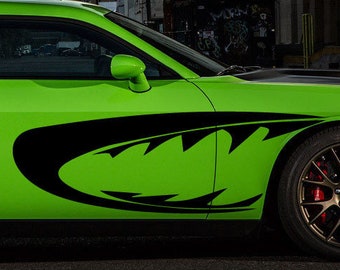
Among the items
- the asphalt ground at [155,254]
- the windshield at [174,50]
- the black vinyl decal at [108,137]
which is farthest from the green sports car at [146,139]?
the asphalt ground at [155,254]

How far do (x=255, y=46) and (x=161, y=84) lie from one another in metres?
25.8

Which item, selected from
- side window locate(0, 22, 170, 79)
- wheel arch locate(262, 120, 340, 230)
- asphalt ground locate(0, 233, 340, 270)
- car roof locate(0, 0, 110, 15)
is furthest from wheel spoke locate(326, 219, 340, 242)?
car roof locate(0, 0, 110, 15)

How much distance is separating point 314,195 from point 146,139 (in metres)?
0.95

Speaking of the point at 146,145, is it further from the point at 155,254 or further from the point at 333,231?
the point at 333,231

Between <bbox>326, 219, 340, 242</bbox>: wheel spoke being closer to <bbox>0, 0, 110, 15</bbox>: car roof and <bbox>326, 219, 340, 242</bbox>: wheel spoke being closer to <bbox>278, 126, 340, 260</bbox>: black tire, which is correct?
<bbox>278, 126, 340, 260</bbox>: black tire

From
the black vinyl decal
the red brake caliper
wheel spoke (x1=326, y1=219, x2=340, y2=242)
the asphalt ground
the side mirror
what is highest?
the side mirror

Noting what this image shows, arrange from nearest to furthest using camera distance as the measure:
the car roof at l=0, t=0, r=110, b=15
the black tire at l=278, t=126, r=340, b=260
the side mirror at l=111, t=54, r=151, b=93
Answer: the side mirror at l=111, t=54, r=151, b=93 → the black tire at l=278, t=126, r=340, b=260 → the car roof at l=0, t=0, r=110, b=15

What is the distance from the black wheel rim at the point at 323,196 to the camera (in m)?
4.68

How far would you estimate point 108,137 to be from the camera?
14.9 feet

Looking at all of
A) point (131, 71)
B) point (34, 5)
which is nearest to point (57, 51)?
point (34, 5)

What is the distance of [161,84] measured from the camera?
15.1ft

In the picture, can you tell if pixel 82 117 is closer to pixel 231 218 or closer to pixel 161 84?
pixel 161 84

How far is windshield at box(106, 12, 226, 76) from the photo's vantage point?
4852 millimetres

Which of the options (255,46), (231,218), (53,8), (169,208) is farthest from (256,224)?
(255,46)
